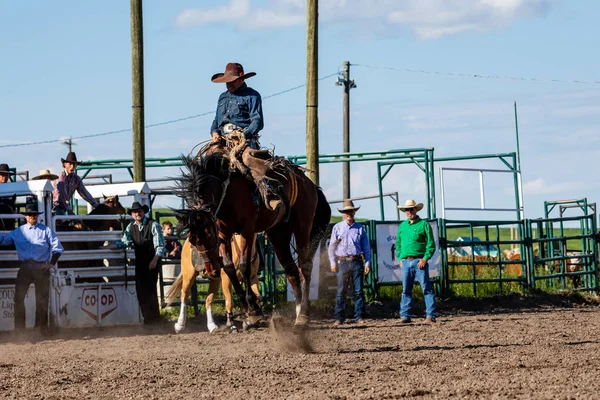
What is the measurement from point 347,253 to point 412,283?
114cm

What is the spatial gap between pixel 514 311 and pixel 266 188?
29.6 feet

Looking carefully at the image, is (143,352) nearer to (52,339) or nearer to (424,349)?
(52,339)

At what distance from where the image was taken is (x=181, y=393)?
24.5 feet

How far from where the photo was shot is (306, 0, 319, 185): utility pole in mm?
16125

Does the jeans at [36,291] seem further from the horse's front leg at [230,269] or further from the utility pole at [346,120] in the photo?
the utility pole at [346,120]

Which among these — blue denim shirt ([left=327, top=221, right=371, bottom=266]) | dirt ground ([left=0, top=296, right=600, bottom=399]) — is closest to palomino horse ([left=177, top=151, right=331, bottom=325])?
dirt ground ([left=0, top=296, right=600, bottom=399])

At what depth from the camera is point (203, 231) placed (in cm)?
955

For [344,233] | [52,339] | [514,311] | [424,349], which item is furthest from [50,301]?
[514,311]

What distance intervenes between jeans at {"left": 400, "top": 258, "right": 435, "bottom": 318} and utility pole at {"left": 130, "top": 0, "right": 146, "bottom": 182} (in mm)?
4638

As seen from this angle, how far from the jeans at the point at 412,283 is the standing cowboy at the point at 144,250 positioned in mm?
3851

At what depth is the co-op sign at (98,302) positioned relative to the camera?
46.7 feet

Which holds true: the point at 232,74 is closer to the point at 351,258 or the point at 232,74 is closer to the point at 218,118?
the point at 218,118

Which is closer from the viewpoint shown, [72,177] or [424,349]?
[424,349]

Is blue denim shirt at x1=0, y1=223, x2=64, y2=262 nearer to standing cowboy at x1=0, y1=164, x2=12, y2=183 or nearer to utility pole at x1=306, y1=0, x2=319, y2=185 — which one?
standing cowboy at x1=0, y1=164, x2=12, y2=183
